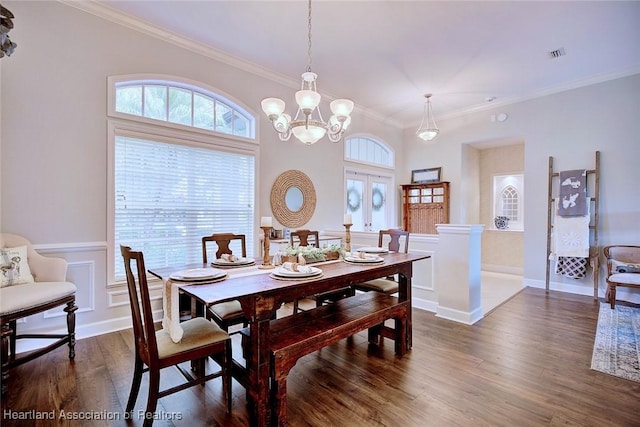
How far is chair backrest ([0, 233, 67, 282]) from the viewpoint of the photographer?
8.46 feet

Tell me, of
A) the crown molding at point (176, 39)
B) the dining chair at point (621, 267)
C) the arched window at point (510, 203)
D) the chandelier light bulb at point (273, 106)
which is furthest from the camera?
the arched window at point (510, 203)

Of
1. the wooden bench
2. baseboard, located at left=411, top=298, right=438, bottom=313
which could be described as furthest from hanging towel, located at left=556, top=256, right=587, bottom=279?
the wooden bench

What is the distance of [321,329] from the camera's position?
206cm

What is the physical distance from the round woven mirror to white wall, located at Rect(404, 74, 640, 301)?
3.18 metres

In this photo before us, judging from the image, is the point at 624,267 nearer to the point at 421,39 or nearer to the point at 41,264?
the point at 421,39

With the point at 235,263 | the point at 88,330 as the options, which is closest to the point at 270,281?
the point at 235,263

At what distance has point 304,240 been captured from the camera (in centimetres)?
346

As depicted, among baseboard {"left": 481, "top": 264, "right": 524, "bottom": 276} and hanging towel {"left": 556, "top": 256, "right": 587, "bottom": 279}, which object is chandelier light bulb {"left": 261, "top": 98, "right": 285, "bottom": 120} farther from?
baseboard {"left": 481, "top": 264, "right": 524, "bottom": 276}

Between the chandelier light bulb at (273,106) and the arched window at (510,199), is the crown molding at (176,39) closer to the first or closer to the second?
the chandelier light bulb at (273,106)

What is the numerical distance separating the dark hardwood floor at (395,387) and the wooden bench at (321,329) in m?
0.19

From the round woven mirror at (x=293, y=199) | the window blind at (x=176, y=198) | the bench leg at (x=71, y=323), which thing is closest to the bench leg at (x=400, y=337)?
the window blind at (x=176, y=198)

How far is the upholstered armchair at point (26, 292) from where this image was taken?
2104mm

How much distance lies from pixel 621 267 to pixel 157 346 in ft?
17.6

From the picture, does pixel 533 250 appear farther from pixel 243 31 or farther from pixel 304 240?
pixel 243 31
